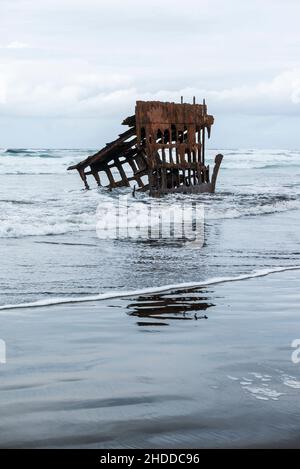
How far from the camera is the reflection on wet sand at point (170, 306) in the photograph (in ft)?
18.7

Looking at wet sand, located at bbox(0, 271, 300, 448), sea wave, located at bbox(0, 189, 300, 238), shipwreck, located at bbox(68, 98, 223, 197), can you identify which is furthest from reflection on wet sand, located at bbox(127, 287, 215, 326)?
shipwreck, located at bbox(68, 98, 223, 197)

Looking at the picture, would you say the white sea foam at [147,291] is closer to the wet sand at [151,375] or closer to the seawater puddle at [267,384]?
the wet sand at [151,375]

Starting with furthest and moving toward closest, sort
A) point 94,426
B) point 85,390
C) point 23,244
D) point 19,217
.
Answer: point 19,217 → point 23,244 → point 85,390 → point 94,426

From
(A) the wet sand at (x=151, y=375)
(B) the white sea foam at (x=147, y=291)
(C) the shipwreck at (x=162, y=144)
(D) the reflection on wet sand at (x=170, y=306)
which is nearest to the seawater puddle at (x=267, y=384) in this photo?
(A) the wet sand at (x=151, y=375)

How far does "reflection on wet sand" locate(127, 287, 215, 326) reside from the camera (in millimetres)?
5703

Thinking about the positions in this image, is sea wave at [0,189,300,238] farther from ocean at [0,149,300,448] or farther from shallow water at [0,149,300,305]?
ocean at [0,149,300,448]

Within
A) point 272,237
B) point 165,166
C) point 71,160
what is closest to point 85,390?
point 272,237

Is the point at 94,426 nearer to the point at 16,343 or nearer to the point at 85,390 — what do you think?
the point at 85,390

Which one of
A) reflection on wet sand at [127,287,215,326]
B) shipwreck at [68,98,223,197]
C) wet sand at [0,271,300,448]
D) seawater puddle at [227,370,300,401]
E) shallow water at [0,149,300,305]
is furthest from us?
shipwreck at [68,98,223,197]

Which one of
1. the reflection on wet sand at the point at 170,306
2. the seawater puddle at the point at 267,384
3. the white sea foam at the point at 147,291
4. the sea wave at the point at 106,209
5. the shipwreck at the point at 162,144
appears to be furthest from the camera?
the shipwreck at the point at 162,144

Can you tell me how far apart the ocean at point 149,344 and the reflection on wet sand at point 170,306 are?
0.02 m

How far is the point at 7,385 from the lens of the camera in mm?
3842

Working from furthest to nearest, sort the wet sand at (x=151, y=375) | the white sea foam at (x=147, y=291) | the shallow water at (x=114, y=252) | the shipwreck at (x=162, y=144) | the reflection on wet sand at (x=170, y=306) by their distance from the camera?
1. the shipwreck at (x=162, y=144)
2. the shallow water at (x=114, y=252)
3. the white sea foam at (x=147, y=291)
4. the reflection on wet sand at (x=170, y=306)
5. the wet sand at (x=151, y=375)
